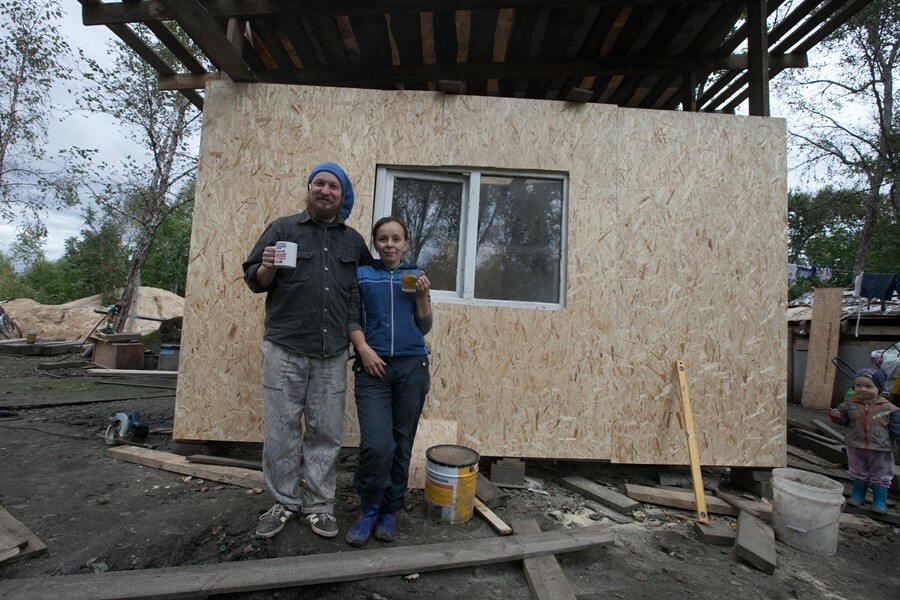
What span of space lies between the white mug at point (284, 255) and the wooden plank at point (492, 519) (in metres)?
2.13

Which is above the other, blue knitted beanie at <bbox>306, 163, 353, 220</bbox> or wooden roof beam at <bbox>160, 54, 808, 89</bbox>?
wooden roof beam at <bbox>160, 54, 808, 89</bbox>

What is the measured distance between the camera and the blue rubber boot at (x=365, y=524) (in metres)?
2.50

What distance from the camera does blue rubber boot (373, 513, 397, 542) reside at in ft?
8.50

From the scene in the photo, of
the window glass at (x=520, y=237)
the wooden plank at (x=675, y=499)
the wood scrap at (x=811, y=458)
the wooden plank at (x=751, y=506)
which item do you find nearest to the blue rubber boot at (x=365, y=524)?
the window glass at (x=520, y=237)

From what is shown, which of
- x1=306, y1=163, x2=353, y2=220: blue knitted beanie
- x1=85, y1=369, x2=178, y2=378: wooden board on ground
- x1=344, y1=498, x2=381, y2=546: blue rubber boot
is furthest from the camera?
x1=85, y1=369, x2=178, y2=378: wooden board on ground

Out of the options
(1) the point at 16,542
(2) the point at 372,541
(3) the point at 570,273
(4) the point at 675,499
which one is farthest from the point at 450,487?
(1) the point at 16,542

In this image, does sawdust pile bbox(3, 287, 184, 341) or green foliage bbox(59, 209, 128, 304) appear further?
green foliage bbox(59, 209, 128, 304)

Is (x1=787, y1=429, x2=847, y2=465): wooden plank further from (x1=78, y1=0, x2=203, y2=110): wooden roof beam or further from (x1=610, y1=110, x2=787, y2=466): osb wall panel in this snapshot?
(x1=78, y1=0, x2=203, y2=110): wooden roof beam

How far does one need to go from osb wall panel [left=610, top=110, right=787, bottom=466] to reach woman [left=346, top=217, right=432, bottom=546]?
6.70ft

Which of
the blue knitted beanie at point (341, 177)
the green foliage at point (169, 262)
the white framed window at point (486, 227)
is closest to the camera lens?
the blue knitted beanie at point (341, 177)

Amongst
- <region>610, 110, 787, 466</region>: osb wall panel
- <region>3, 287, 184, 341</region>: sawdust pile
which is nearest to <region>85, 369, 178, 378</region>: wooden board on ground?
<region>610, 110, 787, 466</region>: osb wall panel

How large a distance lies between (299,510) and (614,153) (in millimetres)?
3842

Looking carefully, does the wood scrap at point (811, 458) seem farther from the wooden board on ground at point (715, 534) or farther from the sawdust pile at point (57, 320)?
the sawdust pile at point (57, 320)

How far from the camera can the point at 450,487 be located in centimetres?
288
